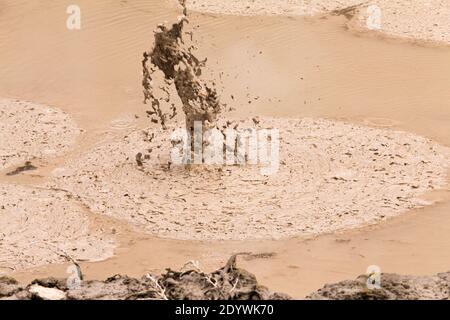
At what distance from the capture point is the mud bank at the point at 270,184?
9.02 metres

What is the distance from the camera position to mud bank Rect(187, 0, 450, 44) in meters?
15.7

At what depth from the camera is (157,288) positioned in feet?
18.6

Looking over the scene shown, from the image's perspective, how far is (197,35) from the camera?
51.1 feet

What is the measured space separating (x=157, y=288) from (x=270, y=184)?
14.1ft

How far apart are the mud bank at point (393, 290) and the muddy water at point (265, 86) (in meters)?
1.84

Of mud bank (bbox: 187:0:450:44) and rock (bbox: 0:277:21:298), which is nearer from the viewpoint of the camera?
rock (bbox: 0:277:21:298)

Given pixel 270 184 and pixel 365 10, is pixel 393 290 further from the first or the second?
pixel 365 10

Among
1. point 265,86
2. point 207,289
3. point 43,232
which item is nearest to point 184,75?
point 43,232

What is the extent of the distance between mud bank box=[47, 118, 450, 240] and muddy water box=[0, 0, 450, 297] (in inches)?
10.7

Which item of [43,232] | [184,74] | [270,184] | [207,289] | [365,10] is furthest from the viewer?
[365,10]

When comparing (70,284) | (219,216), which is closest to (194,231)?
(219,216)

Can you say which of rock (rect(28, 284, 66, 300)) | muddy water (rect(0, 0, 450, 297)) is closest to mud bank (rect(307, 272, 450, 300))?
rock (rect(28, 284, 66, 300))

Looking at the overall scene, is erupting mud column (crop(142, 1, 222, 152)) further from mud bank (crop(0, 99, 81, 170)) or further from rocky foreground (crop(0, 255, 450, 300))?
rocky foreground (crop(0, 255, 450, 300))
